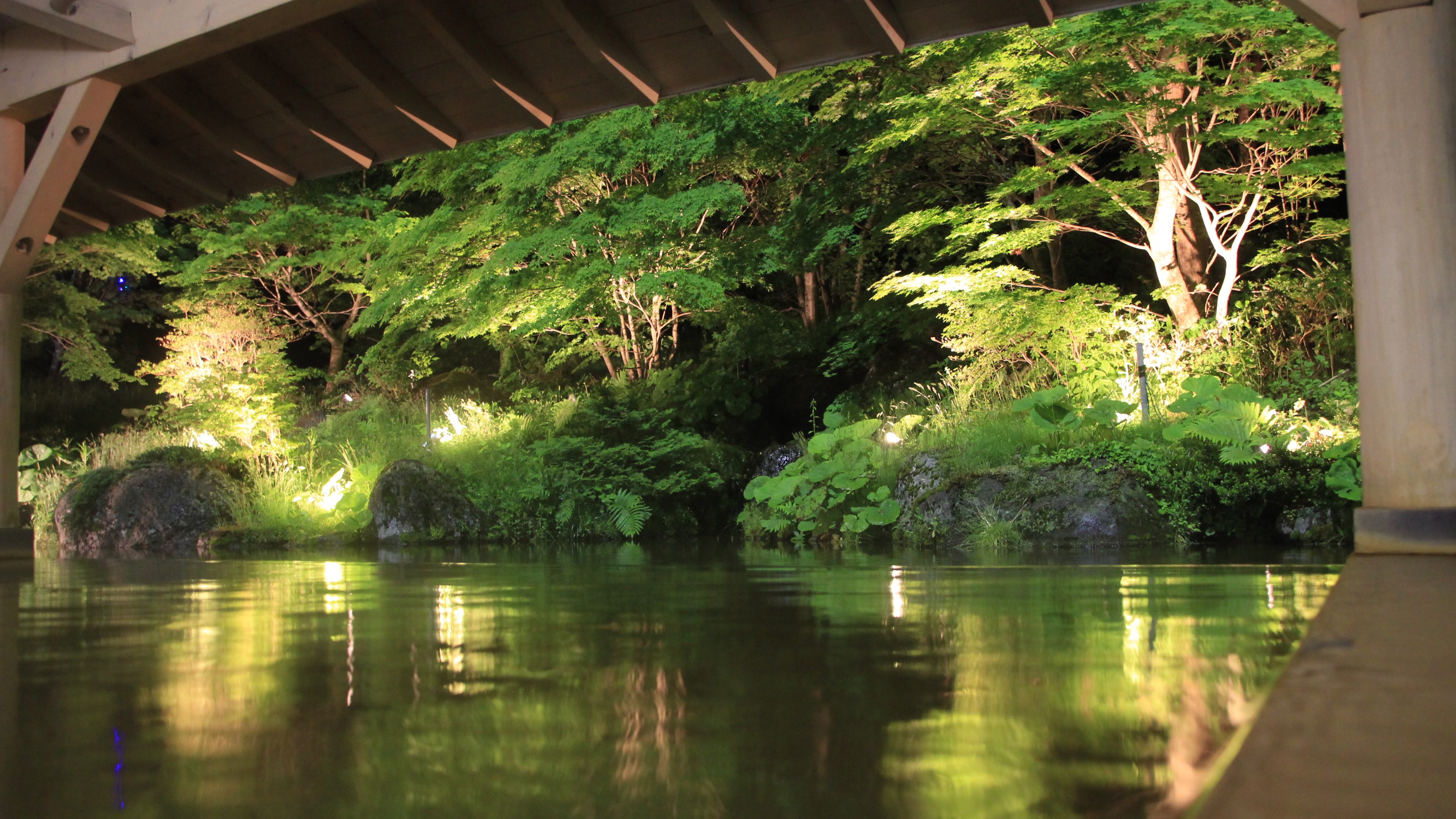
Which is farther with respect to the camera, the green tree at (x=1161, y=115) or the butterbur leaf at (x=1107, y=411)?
the green tree at (x=1161, y=115)

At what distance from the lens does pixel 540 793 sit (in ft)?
2.85

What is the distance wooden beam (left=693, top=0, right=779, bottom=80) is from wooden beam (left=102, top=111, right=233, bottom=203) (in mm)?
3485

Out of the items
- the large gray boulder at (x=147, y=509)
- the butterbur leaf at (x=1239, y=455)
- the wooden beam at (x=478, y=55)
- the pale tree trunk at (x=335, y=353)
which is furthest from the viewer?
the pale tree trunk at (x=335, y=353)

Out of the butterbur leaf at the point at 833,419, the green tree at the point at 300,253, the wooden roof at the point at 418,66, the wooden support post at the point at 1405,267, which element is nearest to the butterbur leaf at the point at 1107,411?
the butterbur leaf at the point at 833,419

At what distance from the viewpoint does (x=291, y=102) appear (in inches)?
222

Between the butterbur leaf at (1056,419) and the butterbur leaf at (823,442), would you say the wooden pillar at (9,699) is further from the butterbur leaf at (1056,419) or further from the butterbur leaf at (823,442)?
the butterbur leaf at (1056,419)

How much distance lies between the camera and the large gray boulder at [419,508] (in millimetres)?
9555

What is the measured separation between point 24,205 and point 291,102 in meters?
1.44

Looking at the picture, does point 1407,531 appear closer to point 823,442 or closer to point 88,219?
point 823,442

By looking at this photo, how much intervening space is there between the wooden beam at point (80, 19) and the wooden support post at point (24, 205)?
0.25 m

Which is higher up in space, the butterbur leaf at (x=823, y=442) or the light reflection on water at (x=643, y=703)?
the butterbur leaf at (x=823, y=442)

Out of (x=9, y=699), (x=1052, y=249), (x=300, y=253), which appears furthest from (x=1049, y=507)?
(x=300, y=253)

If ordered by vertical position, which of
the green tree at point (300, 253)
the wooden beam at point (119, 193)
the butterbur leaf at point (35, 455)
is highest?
the green tree at point (300, 253)

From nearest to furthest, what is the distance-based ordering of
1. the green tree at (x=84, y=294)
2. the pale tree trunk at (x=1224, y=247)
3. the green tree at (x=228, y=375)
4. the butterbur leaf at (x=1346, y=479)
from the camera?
the butterbur leaf at (x=1346, y=479) < the pale tree trunk at (x=1224, y=247) < the green tree at (x=228, y=375) < the green tree at (x=84, y=294)
